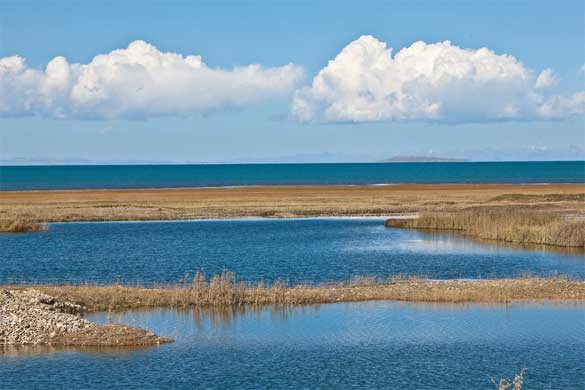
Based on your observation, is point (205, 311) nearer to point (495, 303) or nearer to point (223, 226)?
point (495, 303)

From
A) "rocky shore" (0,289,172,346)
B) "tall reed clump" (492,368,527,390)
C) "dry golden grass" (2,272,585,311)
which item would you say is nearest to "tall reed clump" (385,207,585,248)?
"dry golden grass" (2,272,585,311)

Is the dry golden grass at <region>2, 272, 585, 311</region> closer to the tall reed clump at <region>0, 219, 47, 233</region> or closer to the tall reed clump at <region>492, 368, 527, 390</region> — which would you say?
the tall reed clump at <region>492, 368, 527, 390</region>

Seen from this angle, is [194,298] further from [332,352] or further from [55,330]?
[332,352]

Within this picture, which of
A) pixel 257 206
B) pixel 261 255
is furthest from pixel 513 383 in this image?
pixel 257 206

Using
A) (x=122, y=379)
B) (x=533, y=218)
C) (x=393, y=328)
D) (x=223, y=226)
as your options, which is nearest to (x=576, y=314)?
(x=393, y=328)

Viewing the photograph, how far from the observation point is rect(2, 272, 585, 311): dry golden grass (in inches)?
1467

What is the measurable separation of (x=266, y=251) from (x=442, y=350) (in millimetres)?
29120

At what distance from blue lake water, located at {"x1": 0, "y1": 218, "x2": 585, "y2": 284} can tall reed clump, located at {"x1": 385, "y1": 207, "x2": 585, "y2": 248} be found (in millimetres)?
2472

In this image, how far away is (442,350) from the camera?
30.2 meters

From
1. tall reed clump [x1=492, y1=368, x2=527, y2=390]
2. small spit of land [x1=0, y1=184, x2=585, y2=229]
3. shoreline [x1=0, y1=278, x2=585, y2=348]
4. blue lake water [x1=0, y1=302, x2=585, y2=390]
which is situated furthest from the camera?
small spit of land [x1=0, y1=184, x2=585, y2=229]

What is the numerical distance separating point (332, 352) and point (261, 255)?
86.4ft

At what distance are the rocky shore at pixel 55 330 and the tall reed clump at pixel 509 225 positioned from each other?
1444 inches

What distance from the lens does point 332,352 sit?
3008 cm

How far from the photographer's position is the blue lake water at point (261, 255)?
4769cm
